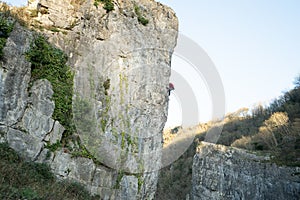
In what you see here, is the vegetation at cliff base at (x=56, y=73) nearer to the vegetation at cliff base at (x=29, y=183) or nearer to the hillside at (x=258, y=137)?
the vegetation at cliff base at (x=29, y=183)

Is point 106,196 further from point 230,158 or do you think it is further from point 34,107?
point 230,158

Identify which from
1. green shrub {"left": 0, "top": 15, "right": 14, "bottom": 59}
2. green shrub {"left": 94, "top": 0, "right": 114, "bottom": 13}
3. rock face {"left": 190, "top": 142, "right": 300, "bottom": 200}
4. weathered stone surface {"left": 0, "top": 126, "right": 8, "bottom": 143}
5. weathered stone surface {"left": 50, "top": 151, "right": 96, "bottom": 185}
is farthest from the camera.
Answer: rock face {"left": 190, "top": 142, "right": 300, "bottom": 200}

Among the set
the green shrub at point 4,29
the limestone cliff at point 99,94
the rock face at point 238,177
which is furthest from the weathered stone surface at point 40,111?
the rock face at point 238,177

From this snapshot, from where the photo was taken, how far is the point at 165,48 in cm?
1141

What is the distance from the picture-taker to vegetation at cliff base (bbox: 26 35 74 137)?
7805mm

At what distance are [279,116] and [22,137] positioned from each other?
30.6m

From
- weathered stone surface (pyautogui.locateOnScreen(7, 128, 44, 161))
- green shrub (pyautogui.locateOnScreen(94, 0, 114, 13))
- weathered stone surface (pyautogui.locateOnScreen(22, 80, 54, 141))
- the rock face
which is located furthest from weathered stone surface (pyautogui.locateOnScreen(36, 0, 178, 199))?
the rock face

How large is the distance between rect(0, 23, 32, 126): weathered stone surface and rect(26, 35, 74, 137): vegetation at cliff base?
0.25 m

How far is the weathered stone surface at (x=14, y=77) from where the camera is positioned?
6848 mm

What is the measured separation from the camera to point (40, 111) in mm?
7562

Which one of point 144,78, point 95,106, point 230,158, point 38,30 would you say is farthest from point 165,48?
point 230,158

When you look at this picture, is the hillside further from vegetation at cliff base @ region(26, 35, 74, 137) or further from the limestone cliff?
vegetation at cliff base @ region(26, 35, 74, 137)

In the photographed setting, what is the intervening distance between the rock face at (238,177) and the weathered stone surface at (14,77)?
56.1 feet

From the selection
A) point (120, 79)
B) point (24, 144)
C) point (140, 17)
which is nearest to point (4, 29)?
point (24, 144)
